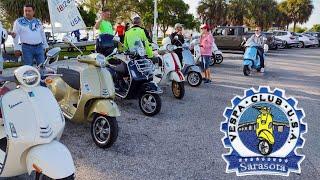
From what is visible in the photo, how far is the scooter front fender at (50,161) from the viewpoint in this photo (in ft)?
10.6

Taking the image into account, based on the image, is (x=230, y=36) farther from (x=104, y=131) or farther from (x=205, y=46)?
(x=104, y=131)

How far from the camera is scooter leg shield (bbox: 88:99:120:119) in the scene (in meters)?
5.07

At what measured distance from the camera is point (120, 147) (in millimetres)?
5207

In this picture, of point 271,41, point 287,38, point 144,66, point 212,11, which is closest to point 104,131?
point 144,66

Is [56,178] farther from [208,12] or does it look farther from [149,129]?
[208,12]

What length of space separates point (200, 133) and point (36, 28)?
3589 mm

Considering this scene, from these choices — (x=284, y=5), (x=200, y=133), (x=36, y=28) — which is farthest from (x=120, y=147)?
(x=284, y=5)

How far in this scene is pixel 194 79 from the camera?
1042 cm

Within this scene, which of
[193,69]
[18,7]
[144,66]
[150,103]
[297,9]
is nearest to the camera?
[150,103]

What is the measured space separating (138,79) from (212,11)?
49748 mm

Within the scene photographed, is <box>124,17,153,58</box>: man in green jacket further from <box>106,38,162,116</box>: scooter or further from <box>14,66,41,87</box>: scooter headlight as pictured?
<box>14,66,41,87</box>: scooter headlight

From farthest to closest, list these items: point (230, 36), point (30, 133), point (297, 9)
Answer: point (297, 9)
point (230, 36)
point (30, 133)

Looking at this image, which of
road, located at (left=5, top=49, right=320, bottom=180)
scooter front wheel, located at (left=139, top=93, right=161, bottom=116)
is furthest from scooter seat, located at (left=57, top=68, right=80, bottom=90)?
scooter front wheel, located at (left=139, top=93, right=161, bottom=116)

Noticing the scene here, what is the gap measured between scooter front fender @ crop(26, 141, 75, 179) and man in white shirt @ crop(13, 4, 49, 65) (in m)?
4.10
